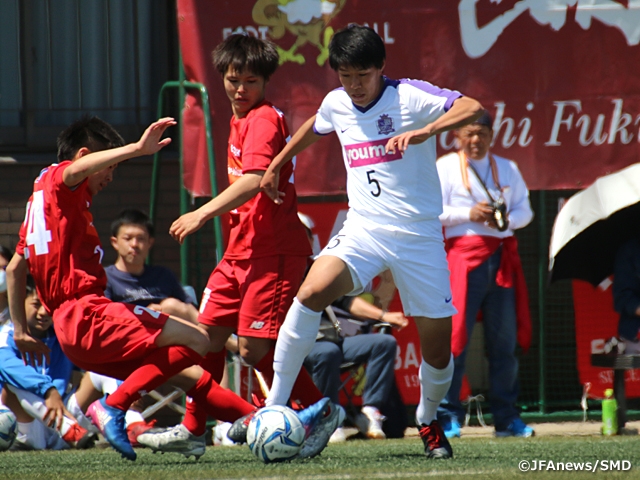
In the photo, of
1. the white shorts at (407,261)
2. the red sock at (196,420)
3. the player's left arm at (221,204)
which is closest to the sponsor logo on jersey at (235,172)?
the player's left arm at (221,204)

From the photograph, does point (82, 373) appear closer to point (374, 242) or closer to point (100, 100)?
point (100, 100)

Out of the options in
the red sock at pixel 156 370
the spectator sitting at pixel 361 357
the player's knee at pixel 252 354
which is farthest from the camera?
the spectator sitting at pixel 361 357

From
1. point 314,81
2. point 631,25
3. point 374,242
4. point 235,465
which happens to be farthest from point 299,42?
point 235,465

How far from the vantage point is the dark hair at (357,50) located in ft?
16.1

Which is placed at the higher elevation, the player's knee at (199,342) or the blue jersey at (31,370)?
the player's knee at (199,342)

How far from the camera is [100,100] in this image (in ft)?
28.9

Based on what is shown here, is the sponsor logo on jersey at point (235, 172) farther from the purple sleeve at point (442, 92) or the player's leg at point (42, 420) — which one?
the player's leg at point (42, 420)

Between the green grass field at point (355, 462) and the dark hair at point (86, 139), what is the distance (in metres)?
1.55

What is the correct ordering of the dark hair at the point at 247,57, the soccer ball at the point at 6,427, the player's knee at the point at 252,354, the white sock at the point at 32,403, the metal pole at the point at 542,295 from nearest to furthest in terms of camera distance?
1. the player's knee at the point at 252,354
2. the dark hair at the point at 247,57
3. the soccer ball at the point at 6,427
4. the white sock at the point at 32,403
5. the metal pole at the point at 542,295

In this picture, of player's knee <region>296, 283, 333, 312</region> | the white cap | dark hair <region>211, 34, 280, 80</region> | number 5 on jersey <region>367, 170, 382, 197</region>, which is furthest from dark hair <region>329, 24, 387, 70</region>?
the white cap

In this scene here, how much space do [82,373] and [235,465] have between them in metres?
2.95

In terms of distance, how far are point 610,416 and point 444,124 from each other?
311cm

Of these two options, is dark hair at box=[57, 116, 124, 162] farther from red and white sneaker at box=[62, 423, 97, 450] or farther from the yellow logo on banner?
the yellow logo on banner

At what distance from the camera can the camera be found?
23.5 ft
